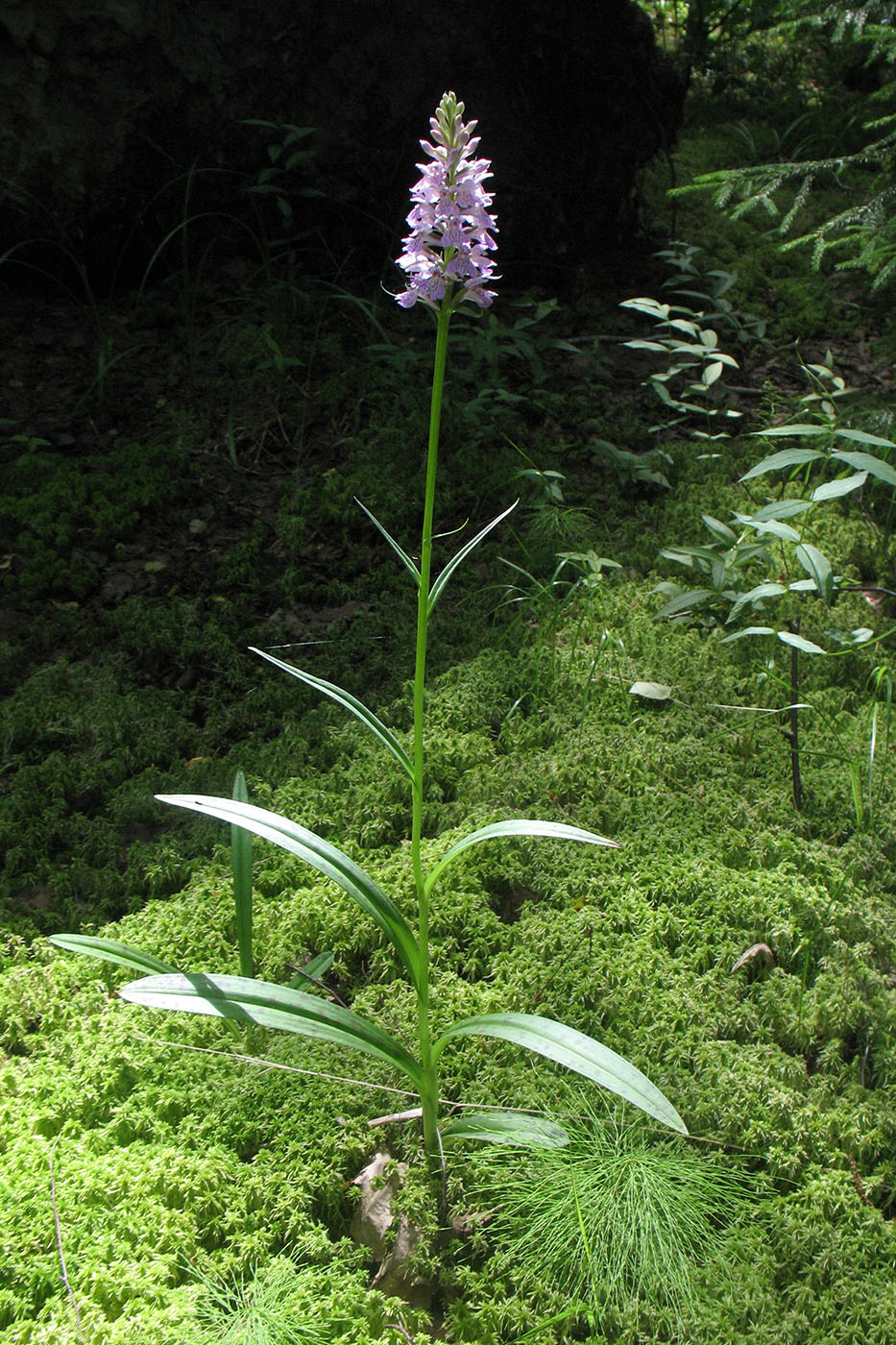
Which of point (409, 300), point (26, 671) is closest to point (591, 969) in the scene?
point (409, 300)

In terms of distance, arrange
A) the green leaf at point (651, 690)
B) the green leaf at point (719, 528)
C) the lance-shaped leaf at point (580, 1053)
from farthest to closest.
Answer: the green leaf at point (719, 528)
the green leaf at point (651, 690)
the lance-shaped leaf at point (580, 1053)

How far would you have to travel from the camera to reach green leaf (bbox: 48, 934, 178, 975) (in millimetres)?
1491

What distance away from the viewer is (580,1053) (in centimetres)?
128

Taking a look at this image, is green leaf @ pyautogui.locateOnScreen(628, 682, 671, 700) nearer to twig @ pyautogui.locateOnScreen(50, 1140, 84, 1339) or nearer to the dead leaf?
the dead leaf

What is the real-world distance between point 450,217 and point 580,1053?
114 cm

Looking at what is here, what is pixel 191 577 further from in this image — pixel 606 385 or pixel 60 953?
pixel 606 385

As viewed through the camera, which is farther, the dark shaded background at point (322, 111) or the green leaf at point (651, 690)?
the dark shaded background at point (322, 111)

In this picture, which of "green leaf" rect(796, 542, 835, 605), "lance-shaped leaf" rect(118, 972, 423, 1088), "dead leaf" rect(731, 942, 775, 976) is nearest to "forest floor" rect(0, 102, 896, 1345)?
"dead leaf" rect(731, 942, 775, 976)

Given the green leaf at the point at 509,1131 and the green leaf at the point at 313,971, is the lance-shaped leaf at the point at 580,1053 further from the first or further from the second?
the green leaf at the point at 313,971

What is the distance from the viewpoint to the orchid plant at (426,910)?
4.16 ft

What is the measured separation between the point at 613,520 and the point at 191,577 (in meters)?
1.37

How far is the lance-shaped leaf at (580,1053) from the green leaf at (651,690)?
1.18 m

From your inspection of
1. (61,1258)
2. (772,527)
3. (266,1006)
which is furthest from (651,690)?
(61,1258)

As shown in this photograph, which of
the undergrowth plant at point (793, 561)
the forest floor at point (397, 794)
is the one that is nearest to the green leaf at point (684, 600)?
the undergrowth plant at point (793, 561)
